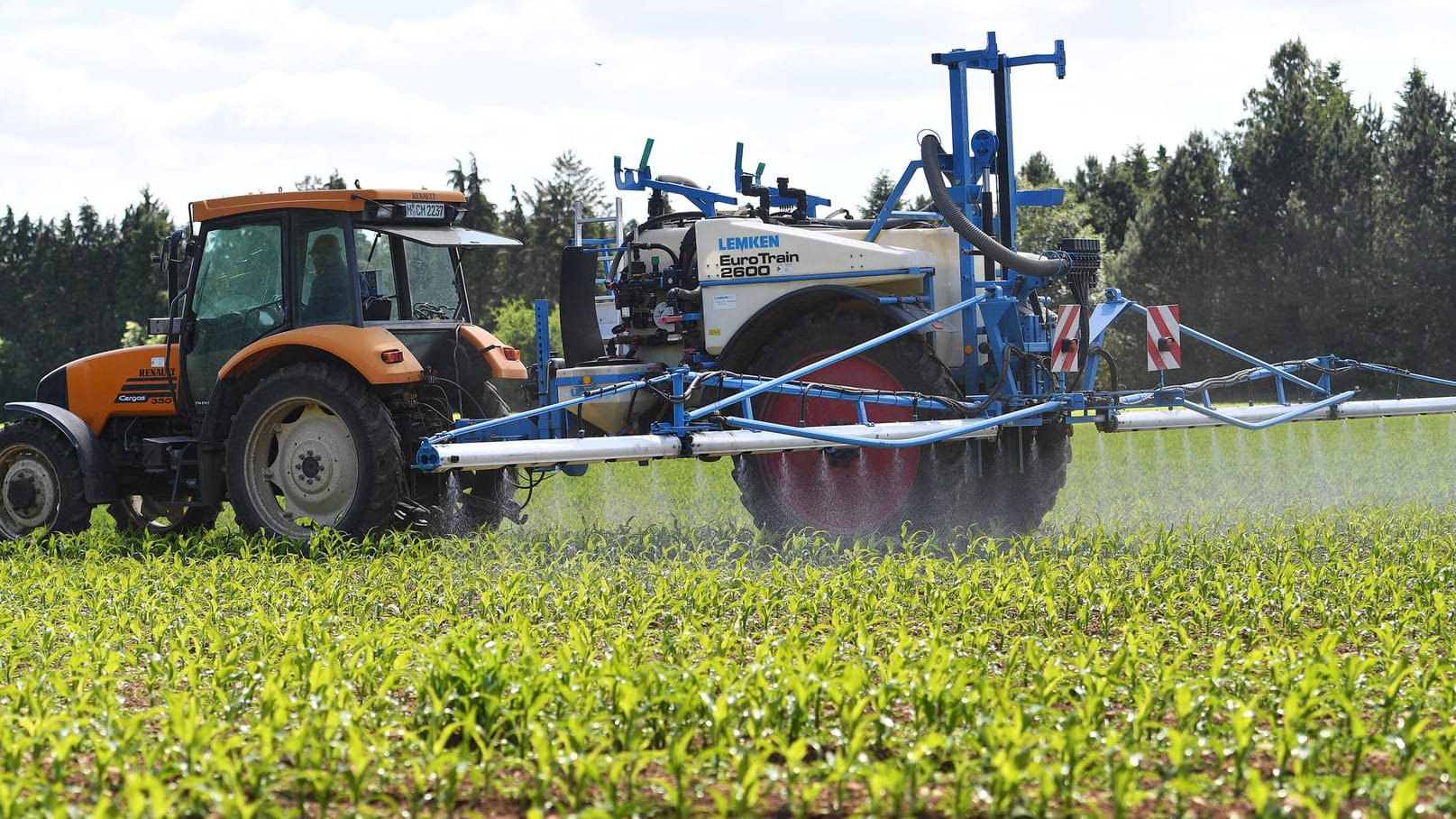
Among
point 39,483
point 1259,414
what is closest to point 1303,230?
point 1259,414

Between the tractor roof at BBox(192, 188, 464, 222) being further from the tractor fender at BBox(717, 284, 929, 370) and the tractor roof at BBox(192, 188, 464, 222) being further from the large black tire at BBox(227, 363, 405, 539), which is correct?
the tractor fender at BBox(717, 284, 929, 370)

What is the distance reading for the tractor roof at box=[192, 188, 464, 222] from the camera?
9273mm

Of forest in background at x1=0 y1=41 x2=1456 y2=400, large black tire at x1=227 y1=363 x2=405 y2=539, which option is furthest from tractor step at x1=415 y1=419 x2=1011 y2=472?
forest in background at x1=0 y1=41 x2=1456 y2=400

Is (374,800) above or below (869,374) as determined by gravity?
below

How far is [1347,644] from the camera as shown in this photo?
19.3ft

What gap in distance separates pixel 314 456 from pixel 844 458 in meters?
3.32

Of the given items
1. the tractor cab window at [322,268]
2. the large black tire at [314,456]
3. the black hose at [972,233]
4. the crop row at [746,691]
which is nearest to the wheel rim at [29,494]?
the large black tire at [314,456]

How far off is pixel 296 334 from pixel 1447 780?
6.99 meters

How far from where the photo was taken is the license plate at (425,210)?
9523 millimetres

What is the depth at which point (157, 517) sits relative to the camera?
10773mm

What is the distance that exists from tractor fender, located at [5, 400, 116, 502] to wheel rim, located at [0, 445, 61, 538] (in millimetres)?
347

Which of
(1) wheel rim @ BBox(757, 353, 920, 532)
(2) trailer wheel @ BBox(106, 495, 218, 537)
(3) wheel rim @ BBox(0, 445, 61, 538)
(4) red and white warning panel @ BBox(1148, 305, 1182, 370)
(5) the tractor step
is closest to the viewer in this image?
(5) the tractor step

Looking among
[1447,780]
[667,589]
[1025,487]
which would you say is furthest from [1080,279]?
[1447,780]

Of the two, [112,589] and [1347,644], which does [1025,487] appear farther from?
[112,589]
